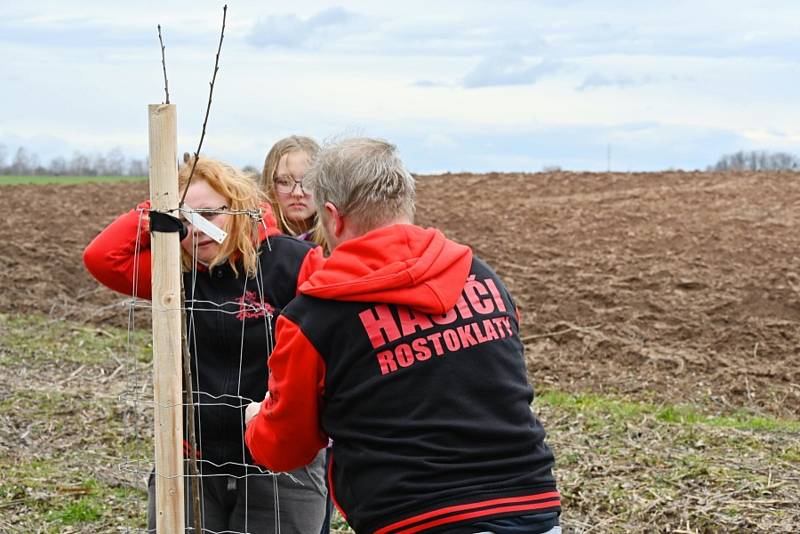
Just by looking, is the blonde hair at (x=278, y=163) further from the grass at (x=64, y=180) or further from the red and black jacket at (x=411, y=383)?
the grass at (x=64, y=180)

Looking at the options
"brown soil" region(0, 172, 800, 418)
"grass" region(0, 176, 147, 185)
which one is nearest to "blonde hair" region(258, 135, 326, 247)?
"brown soil" region(0, 172, 800, 418)

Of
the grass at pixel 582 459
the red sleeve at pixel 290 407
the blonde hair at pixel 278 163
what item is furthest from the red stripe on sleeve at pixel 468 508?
the grass at pixel 582 459

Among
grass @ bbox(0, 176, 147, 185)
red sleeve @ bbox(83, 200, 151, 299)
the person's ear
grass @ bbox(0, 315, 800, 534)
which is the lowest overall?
grass @ bbox(0, 315, 800, 534)

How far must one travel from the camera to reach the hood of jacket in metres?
2.18

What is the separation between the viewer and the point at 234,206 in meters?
2.96

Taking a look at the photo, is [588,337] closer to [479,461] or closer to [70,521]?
[70,521]

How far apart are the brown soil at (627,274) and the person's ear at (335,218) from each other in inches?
242

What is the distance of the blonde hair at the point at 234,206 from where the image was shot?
9.66ft

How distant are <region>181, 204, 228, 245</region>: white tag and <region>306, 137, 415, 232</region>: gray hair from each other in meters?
0.57

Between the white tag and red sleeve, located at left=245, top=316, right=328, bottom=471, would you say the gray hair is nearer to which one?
red sleeve, located at left=245, top=316, right=328, bottom=471

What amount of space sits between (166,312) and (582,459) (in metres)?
3.79

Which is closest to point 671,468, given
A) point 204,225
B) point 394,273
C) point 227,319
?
point 227,319

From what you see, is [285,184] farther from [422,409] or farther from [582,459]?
[582,459]

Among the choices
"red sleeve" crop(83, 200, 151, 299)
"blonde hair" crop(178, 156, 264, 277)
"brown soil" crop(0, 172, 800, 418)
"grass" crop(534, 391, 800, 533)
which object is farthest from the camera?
"brown soil" crop(0, 172, 800, 418)
